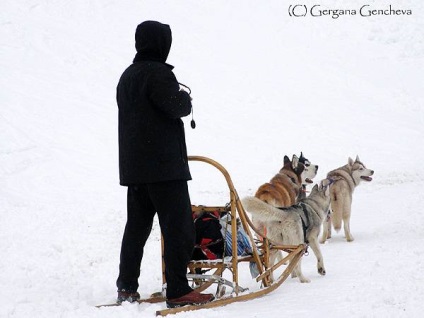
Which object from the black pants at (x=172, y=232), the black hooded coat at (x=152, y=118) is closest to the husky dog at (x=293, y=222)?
the black pants at (x=172, y=232)

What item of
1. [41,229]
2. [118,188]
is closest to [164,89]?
[41,229]

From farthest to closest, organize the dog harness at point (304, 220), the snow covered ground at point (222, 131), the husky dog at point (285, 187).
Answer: the husky dog at point (285, 187)
the dog harness at point (304, 220)
the snow covered ground at point (222, 131)

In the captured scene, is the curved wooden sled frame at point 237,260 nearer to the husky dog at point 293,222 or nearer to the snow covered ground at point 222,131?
the snow covered ground at point 222,131

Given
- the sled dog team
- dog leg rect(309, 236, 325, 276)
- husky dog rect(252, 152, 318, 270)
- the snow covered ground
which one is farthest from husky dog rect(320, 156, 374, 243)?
dog leg rect(309, 236, 325, 276)

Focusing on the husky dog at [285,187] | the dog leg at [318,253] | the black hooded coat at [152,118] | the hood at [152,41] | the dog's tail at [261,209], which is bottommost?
the dog leg at [318,253]

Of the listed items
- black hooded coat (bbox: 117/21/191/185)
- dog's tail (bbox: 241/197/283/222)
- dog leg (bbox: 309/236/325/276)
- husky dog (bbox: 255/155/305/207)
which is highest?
black hooded coat (bbox: 117/21/191/185)

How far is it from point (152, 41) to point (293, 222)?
2328mm

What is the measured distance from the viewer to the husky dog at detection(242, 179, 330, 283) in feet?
17.0

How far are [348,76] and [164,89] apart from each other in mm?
16456

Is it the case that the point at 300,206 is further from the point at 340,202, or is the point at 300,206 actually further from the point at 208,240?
the point at 340,202

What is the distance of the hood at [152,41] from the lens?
13.0 feet

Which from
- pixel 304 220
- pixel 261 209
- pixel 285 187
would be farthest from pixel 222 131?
pixel 261 209

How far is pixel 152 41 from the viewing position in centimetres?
399

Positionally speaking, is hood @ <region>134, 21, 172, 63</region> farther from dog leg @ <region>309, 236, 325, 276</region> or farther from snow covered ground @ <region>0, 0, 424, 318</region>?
dog leg @ <region>309, 236, 325, 276</region>
